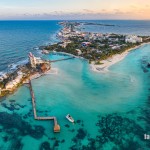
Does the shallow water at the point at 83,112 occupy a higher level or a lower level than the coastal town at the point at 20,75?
lower

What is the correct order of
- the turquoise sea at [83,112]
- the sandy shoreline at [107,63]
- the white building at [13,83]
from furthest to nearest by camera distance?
the sandy shoreline at [107,63] → the white building at [13,83] → the turquoise sea at [83,112]

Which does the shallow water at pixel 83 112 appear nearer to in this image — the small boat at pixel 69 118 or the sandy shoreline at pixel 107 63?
the small boat at pixel 69 118

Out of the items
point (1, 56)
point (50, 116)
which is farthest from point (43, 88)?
point (1, 56)

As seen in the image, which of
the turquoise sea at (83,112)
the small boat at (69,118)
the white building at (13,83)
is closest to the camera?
the turquoise sea at (83,112)

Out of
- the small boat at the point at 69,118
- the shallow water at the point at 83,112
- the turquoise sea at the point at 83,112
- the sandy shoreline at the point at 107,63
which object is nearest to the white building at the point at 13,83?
the turquoise sea at the point at 83,112

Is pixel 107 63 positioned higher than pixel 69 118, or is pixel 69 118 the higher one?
pixel 69 118

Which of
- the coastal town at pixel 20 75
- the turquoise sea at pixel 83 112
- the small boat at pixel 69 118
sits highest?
the coastal town at pixel 20 75

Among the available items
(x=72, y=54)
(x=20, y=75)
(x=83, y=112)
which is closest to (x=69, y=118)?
(x=83, y=112)

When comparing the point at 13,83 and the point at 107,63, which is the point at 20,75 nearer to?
the point at 13,83

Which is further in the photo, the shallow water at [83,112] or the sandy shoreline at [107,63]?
the sandy shoreline at [107,63]
